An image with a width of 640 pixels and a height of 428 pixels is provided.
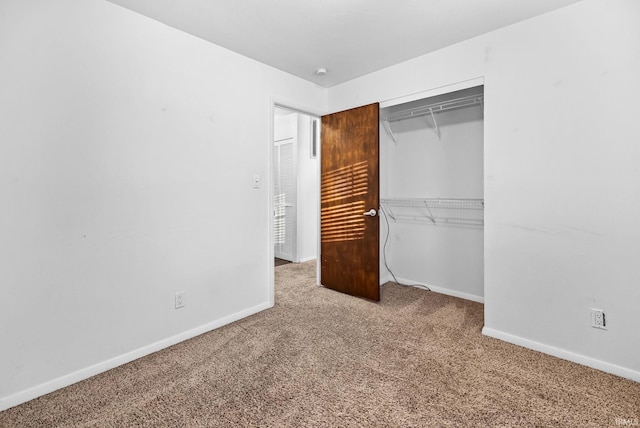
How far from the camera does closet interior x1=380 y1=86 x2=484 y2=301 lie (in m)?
3.16

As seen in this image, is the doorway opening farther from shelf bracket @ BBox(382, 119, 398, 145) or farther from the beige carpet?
the beige carpet

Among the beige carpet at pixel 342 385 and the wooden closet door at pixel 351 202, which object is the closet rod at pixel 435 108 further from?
the beige carpet at pixel 342 385

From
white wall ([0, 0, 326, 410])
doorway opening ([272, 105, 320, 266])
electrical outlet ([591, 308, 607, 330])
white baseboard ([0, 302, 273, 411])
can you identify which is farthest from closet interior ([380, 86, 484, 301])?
white baseboard ([0, 302, 273, 411])

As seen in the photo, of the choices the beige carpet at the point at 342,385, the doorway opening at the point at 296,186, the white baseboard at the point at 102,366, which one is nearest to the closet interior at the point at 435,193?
the beige carpet at the point at 342,385

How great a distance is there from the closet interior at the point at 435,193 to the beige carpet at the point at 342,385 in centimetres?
94

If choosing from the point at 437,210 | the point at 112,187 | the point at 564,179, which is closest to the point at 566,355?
the point at 564,179

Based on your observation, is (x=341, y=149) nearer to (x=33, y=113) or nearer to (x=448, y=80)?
(x=448, y=80)

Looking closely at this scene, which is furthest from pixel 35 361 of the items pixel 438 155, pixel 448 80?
pixel 438 155

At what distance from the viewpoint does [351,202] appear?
3.31 m

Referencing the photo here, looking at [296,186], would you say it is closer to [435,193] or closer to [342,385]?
[435,193]

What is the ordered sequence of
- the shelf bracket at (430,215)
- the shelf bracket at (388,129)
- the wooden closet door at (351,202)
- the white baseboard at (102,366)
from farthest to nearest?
the shelf bracket at (388,129), the shelf bracket at (430,215), the wooden closet door at (351,202), the white baseboard at (102,366)

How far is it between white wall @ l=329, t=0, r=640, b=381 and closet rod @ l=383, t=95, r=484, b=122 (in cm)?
46

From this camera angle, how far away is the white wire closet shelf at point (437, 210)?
10.5 feet

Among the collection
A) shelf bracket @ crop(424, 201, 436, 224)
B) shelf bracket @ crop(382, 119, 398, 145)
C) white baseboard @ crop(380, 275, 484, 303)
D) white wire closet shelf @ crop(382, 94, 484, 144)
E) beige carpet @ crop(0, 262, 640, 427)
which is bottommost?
beige carpet @ crop(0, 262, 640, 427)
